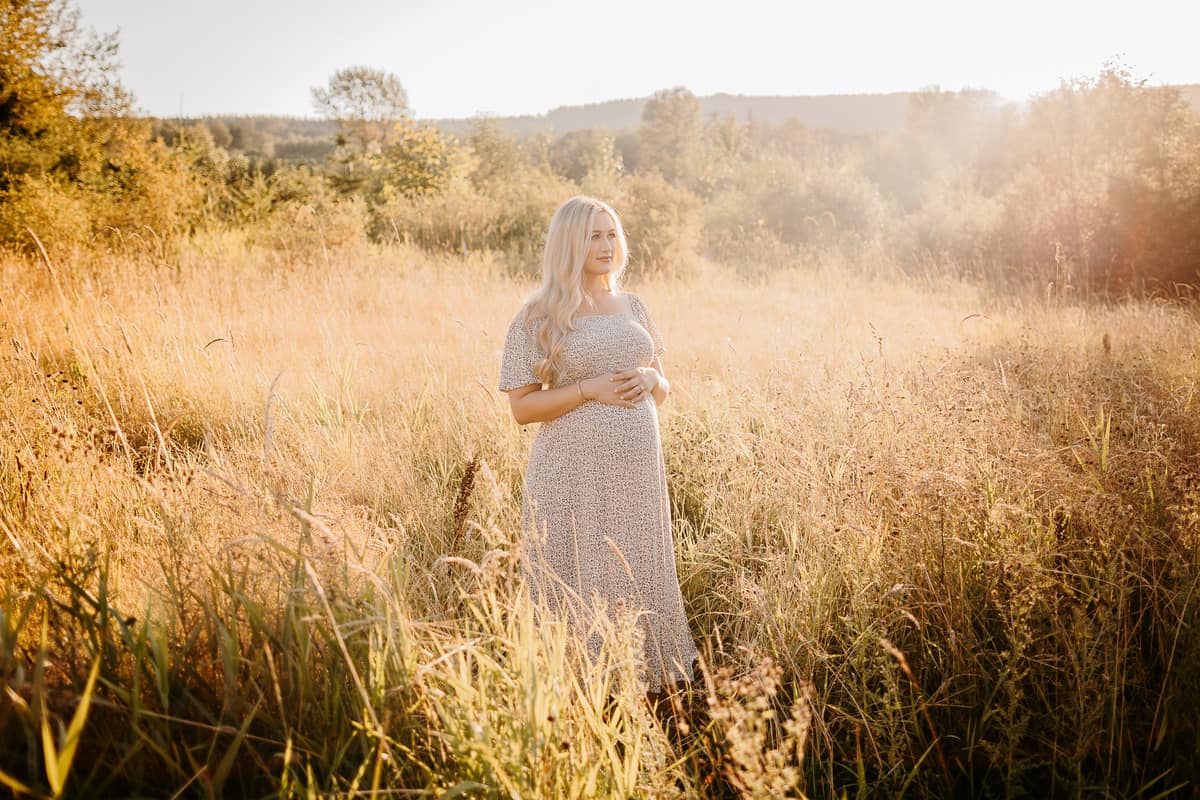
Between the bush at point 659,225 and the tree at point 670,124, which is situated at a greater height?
the tree at point 670,124

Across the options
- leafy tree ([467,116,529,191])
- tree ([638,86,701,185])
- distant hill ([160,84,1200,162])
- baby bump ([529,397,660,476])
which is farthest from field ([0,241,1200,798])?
distant hill ([160,84,1200,162])

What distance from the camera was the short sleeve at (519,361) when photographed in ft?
9.12

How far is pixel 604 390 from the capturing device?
273cm

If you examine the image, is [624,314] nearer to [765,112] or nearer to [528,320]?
[528,320]

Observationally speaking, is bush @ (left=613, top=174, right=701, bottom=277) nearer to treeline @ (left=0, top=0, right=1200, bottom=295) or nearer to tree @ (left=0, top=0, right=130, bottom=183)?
treeline @ (left=0, top=0, right=1200, bottom=295)

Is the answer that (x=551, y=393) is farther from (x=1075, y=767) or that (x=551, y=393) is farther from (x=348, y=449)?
(x=1075, y=767)

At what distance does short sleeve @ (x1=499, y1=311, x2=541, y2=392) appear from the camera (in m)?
2.78

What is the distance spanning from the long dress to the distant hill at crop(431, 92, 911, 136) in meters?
69.0

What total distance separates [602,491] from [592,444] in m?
0.19

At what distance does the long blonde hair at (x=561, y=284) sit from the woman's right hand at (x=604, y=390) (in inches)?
6.3

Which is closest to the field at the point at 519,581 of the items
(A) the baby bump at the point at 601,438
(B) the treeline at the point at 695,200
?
(A) the baby bump at the point at 601,438

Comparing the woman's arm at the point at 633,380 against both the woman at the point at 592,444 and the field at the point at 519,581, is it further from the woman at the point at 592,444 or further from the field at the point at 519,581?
the field at the point at 519,581

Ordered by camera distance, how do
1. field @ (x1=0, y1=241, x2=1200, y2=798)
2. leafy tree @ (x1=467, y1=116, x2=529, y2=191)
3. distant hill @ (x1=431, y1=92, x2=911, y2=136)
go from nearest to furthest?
1. field @ (x1=0, y1=241, x2=1200, y2=798)
2. leafy tree @ (x1=467, y1=116, x2=529, y2=191)
3. distant hill @ (x1=431, y1=92, x2=911, y2=136)

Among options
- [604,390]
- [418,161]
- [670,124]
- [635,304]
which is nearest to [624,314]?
[635,304]
